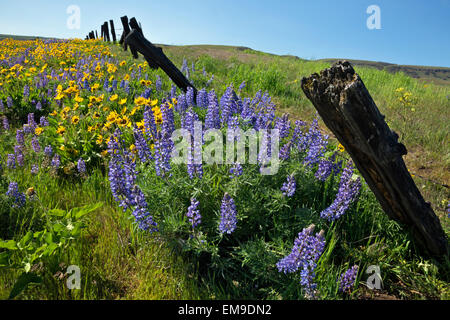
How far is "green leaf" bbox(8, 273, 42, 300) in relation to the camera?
1889 millimetres

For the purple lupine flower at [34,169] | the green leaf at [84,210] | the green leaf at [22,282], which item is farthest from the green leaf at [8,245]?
the purple lupine flower at [34,169]

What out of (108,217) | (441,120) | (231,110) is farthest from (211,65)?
(108,217)

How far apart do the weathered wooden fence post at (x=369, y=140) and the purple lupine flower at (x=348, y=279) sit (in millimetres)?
763

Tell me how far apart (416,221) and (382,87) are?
29.3 feet

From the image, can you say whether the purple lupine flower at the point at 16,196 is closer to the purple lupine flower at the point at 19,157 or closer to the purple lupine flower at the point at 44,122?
the purple lupine flower at the point at 19,157

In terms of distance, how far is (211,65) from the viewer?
40.3ft

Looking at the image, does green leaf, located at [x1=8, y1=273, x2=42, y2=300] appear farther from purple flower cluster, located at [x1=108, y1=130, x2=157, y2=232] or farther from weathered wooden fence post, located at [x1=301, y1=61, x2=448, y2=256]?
weathered wooden fence post, located at [x1=301, y1=61, x2=448, y2=256]

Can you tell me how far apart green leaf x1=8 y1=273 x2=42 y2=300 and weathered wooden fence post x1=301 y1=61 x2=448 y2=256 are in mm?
2391

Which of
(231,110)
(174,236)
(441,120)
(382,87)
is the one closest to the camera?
(174,236)

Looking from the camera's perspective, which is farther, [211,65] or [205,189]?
[211,65]

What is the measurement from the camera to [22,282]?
1.93 meters

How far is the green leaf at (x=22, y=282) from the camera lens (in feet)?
6.20

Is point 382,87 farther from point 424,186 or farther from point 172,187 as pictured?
point 172,187

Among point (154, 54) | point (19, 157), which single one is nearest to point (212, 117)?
point (19, 157)
